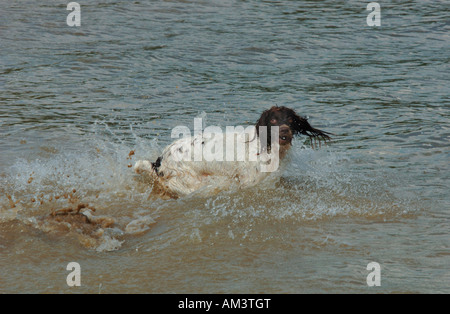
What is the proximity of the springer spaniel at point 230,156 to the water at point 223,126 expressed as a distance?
0.18 meters

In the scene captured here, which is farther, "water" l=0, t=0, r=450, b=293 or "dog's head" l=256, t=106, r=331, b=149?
"dog's head" l=256, t=106, r=331, b=149

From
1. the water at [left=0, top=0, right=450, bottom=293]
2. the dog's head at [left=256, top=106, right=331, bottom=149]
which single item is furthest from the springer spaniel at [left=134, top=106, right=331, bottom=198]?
the water at [left=0, top=0, right=450, bottom=293]

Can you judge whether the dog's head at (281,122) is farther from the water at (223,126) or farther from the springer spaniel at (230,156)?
the water at (223,126)

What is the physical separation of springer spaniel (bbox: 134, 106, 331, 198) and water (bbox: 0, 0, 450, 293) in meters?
0.18

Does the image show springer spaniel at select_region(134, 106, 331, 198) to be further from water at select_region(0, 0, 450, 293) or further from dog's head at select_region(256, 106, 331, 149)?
water at select_region(0, 0, 450, 293)

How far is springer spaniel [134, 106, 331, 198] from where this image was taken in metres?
5.88

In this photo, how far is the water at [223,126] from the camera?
15.5 feet

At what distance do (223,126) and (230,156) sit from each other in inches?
89.1

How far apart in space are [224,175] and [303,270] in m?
1.78

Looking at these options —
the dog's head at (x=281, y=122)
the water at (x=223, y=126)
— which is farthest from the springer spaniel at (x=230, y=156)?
the water at (x=223, y=126)

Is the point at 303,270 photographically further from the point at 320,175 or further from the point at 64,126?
the point at 64,126

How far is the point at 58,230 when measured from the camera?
5.36 m

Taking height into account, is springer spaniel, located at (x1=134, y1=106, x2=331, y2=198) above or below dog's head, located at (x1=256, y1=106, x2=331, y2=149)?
below

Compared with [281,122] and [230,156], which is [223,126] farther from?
[281,122]
